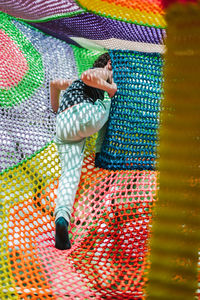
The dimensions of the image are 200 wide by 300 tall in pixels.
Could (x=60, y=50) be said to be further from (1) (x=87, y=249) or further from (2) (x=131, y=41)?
(1) (x=87, y=249)

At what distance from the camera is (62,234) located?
34.6 inches

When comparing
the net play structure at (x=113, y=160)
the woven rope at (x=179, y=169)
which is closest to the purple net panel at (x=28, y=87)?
the net play structure at (x=113, y=160)

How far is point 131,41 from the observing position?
3.71 feet

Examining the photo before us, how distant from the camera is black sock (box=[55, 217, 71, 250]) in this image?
0.87 metres

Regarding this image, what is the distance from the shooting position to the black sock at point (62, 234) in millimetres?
874

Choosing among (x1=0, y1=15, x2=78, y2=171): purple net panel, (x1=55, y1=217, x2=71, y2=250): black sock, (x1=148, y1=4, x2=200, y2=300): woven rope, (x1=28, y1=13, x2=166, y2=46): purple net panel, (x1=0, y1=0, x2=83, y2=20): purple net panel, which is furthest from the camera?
(x1=0, y1=15, x2=78, y2=171): purple net panel

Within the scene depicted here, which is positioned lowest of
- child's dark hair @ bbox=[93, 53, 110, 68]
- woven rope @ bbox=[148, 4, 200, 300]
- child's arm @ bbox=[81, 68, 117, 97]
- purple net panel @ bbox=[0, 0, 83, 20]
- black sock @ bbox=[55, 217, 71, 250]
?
black sock @ bbox=[55, 217, 71, 250]

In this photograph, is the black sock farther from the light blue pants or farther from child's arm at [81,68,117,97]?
child's arm at [81,68,117,97]

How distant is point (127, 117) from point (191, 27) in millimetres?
823

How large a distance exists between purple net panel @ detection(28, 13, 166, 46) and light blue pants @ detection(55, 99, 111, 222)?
253 millimetres

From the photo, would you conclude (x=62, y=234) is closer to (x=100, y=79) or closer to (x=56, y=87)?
(x=100, y=79)

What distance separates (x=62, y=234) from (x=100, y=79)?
1.67ft

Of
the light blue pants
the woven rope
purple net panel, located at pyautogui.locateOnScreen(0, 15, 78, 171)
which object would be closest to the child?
the light blue pants

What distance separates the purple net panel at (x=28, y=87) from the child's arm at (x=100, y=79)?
0.34 m
